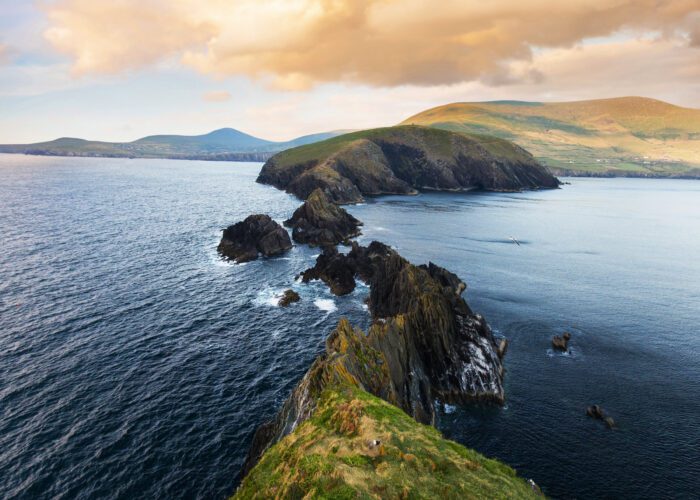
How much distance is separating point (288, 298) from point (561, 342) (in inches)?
1695

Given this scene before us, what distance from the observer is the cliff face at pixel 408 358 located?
31.1 meters

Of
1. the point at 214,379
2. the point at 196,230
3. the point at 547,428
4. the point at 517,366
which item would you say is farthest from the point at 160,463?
the point at 196,230

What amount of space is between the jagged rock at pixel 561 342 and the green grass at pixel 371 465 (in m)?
32.2

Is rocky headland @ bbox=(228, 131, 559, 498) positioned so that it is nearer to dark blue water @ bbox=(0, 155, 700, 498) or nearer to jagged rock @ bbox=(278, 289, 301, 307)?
dark blue water @ bbox=(0, 155, 700, 498)

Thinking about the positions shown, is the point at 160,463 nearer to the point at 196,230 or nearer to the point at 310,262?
the point at 310,262

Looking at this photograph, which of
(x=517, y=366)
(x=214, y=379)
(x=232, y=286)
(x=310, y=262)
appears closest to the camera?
(x=214, y=379)

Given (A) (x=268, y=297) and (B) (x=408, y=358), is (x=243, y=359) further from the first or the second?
(B) (x=408, y=358)

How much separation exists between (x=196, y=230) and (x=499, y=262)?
89.6 meters

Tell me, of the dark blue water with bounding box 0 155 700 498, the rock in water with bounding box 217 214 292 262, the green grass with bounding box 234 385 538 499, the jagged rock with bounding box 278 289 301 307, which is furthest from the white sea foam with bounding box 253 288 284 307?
the green grass with bounding box 234 385 538 499

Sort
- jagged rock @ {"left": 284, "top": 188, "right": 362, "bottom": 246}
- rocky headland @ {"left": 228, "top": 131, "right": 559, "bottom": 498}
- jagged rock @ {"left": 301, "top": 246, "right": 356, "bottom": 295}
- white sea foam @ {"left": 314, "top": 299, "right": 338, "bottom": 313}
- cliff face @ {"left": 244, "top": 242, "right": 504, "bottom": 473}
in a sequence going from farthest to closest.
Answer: jagged rock @ {"left": 284, "top": 188, "right": 362, "bottom": 246}, jagged rock @ {"left": 301, "top": 246, "right": 356, "bottom": 295}, white sea foam @ {"left": 314, "top": 299, "right": 338, "bottom": 313}, cliff face @ {"left": 244, "top": 242, "right": 504, "bottom": 473}, rocky headland @ {"left": 228, "top": 131, "right": 559, "bottom": 498}

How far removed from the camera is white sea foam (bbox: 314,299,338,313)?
211 ft

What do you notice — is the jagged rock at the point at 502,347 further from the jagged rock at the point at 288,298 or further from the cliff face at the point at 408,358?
the jagged rock at the point at 288,298

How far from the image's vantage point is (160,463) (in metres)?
31.9

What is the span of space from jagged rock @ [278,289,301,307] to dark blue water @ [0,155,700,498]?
2279 millimetres
